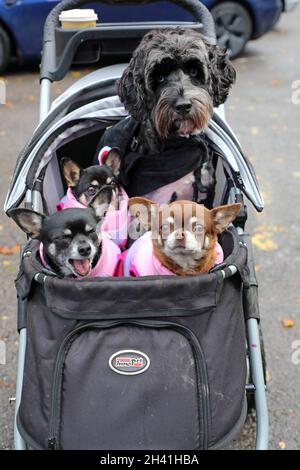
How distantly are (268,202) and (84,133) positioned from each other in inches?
98.9

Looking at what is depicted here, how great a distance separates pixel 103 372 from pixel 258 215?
10.9 ft

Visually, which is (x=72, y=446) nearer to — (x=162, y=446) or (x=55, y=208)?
(x=162, y=446)

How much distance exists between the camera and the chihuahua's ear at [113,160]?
10.5ft

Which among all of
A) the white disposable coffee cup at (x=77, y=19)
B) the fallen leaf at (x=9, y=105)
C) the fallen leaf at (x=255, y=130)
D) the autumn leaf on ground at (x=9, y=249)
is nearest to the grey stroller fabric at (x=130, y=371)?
the white disposable coffee cup at (x=77, y=19)

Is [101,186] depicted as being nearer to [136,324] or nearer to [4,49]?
[136,324]

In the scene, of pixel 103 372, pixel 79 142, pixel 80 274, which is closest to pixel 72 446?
pixel 103 372

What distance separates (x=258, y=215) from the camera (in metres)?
5.23

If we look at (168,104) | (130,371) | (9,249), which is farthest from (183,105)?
(9,249)

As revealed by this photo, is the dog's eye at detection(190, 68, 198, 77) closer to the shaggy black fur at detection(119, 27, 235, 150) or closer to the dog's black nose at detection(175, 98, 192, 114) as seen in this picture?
the shaggy black fur at detection(119, 27, 235, 150)

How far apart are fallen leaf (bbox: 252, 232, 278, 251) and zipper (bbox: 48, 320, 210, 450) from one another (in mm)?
2624

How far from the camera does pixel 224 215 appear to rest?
261 cm

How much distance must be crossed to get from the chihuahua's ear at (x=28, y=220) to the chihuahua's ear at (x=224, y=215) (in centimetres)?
77

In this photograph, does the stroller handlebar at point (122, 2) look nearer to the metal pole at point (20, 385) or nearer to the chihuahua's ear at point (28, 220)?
the chihuahua's ear at point (28, 220)

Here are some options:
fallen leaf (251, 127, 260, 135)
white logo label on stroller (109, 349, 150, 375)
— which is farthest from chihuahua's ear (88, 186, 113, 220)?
fallen leaf (251, 127, 260, 135)
